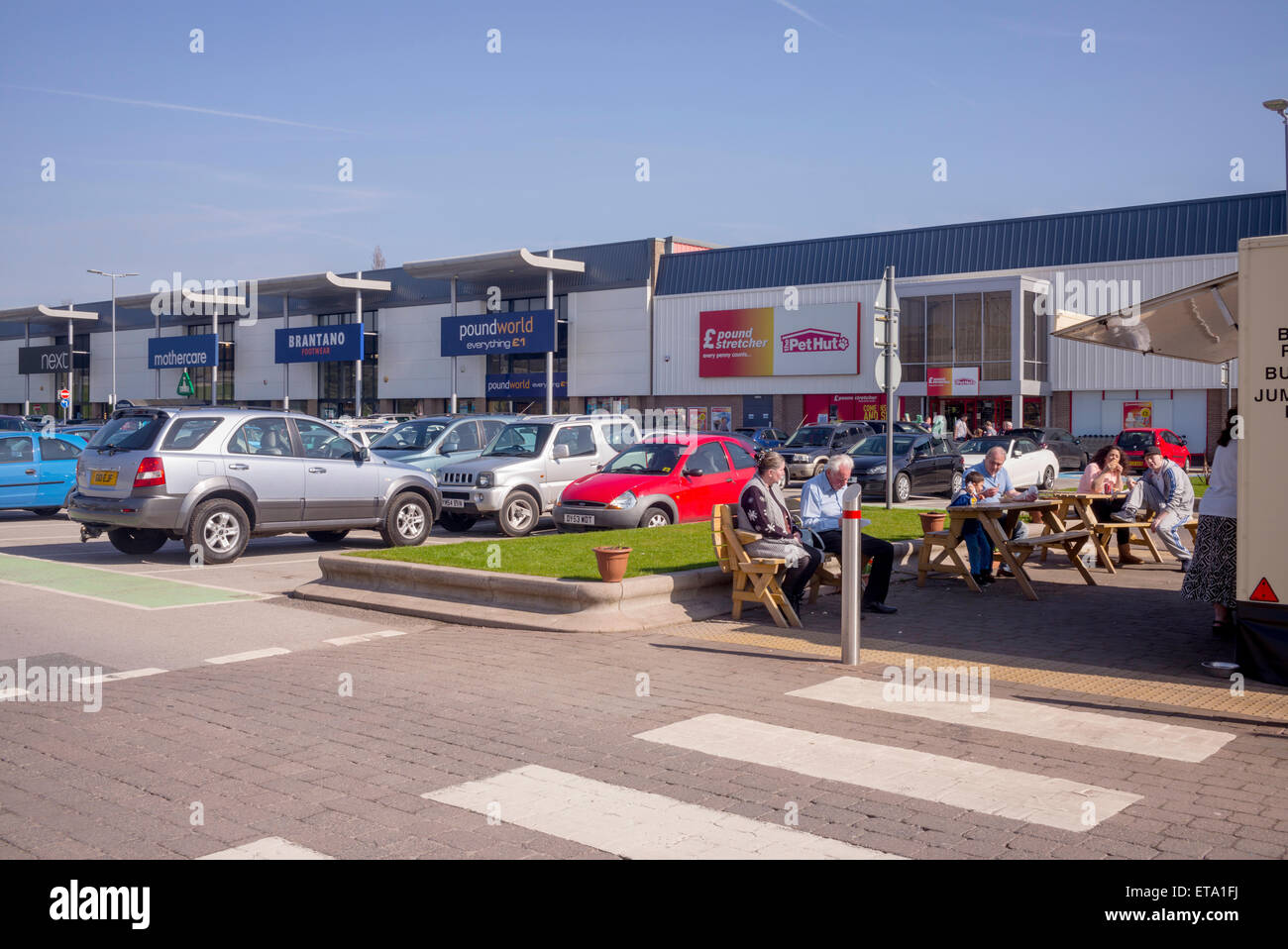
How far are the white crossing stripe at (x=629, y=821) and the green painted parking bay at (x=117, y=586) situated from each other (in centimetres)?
667

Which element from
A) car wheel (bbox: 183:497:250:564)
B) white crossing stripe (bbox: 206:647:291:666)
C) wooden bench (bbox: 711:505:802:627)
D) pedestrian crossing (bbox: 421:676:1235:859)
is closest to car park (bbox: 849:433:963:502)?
car wheel (bbox: 183:497:250:564)

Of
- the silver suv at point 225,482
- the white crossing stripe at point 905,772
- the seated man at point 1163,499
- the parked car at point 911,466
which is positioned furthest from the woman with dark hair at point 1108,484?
the parked car at point 911,466

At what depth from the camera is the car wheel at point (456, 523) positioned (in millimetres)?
18172

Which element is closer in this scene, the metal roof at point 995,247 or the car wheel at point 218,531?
the car wheel at point 218,531

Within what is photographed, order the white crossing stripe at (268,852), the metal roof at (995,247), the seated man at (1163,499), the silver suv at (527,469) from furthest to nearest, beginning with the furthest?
the metal roof at (995,247), the silver suv at (527,469), the seated man at (1163,499), the white crossing stripe at (268,852)

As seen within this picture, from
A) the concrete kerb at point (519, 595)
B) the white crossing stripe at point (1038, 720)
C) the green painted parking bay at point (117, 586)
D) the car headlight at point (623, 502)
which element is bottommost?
the white crossing stripe at point (1038, 720)

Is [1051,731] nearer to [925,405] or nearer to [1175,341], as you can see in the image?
[1175,341]

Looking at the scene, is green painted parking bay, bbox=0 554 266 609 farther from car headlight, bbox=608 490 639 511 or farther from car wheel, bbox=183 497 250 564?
car headlight, bbox=608 490 639 511

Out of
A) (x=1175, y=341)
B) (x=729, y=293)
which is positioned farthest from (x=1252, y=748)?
(x=729, y=293)

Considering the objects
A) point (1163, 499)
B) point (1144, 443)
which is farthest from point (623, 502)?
point (1144, 443)

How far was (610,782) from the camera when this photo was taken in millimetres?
5387

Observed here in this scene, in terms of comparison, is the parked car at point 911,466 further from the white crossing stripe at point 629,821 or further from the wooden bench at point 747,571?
the white crossing stripe at point 629,821

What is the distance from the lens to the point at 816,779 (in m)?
5.48

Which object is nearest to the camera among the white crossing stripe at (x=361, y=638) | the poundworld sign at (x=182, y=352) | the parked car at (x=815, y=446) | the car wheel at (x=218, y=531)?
the white crossing stripe at (x=361, y=638)
